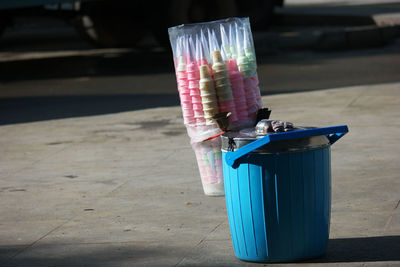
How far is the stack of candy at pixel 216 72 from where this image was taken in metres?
5.70

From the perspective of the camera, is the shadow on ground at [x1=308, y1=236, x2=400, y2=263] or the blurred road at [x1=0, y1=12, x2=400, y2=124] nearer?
the shadow on ground at [x1=308, y1=236, x2=400, y2=263]

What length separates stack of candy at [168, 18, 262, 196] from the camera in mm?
5699

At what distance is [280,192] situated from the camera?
4.48 meters

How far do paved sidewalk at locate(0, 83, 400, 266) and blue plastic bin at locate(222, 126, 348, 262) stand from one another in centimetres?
18

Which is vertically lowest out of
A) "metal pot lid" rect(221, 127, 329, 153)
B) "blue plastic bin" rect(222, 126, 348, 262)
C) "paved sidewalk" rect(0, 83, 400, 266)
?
"paved sidewalk" rect(0, 83, 400, 266)

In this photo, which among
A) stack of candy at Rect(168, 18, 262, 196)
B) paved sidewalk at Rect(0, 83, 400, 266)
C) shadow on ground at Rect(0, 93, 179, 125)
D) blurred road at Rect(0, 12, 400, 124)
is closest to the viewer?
paved sidewalk at Rect(0, 83, 400, 266)

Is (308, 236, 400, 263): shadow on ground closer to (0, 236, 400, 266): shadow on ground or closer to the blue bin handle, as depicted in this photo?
(0, 236, 400, 266): shadow on ground

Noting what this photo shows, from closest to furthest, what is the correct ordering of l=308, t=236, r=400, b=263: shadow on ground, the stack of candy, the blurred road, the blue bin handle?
the blue bin handle → l=308, t=236, r=400, b=263: shadow on ground → the stack of candy → the blurred road

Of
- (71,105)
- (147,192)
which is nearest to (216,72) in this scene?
(147,192)

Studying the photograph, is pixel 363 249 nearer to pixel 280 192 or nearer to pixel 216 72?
pixel 280 192

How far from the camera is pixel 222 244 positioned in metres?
5.11

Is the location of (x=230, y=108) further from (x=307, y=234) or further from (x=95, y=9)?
(x=95, y=9)

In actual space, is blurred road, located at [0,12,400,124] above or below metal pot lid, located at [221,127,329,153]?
below

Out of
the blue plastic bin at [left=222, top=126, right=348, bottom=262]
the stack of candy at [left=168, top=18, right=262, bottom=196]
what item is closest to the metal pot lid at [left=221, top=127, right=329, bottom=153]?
the blue plastic bin at [left=222, top=126, right=348, bottom=262]
